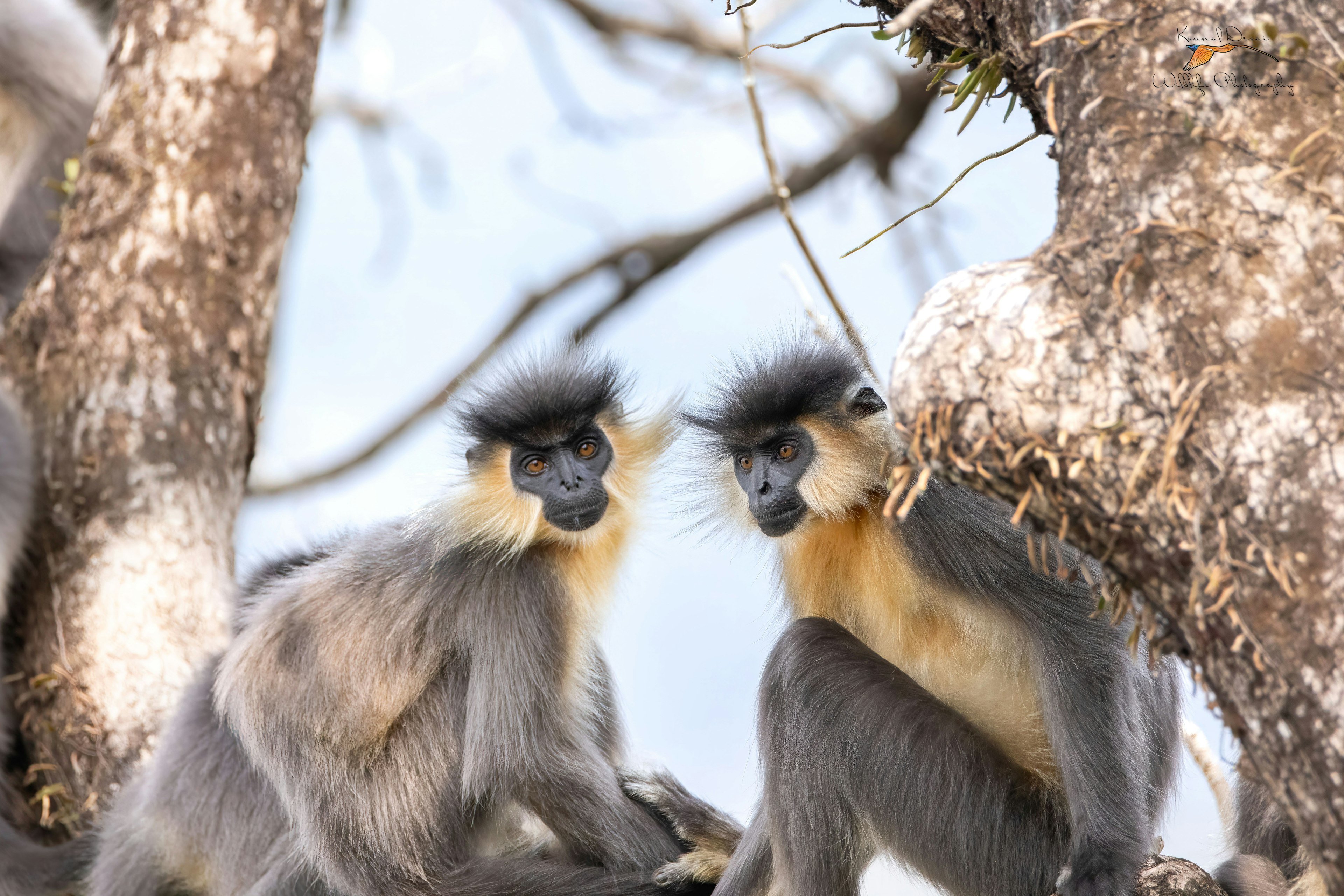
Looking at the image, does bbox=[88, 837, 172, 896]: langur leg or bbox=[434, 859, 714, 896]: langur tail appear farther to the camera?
bbox=[88, 837, 172, 896]: langur leg

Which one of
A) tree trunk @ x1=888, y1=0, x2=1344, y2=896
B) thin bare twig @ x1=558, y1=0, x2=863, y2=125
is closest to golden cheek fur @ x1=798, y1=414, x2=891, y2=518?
tree trunk @ x1=888, y1=0, x2=1344, y2=896

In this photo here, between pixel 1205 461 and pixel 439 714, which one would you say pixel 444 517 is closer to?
pixel 439 714

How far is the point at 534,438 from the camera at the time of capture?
3883mm

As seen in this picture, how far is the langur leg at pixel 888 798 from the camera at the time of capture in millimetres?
2957

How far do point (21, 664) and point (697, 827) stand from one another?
2.38 meters

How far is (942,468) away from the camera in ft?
6.91

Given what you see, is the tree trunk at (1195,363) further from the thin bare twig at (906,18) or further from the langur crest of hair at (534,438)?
the langur crest of hair at (534,438)

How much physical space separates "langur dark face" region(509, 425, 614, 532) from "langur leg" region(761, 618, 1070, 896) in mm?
954

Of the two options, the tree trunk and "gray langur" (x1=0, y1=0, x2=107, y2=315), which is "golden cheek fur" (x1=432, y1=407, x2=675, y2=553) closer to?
the tree trunk

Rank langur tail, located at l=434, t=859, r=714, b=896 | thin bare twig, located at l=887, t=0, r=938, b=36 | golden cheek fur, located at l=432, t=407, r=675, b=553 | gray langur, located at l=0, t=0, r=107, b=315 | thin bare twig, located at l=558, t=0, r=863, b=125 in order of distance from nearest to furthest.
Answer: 1. thin bare twig, located at l=887, t=0, r=938, b=36
2. langur tail, located at l=434, t=859, r=714, b=896
3. golden cheek fur, located at l=432, t=407, r=675, b=553
4. gray langur, located at l=0, t=0, r=107, b=315
5. thin bare twig, located at l=558, t=0, r=863, b=125

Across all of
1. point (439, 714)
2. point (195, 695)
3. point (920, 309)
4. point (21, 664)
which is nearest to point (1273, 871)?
point (920, 309)

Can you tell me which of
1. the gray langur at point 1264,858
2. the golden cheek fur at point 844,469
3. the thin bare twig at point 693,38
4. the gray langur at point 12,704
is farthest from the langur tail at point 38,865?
the thin bare twig at point 693,38

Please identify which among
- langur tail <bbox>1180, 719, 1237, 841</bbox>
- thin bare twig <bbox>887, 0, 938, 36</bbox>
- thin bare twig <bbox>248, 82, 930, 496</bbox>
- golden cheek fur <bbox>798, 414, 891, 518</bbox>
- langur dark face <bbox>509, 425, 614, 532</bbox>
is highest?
thin bare twig <bbox>248, 82, 930, 496</bbox>

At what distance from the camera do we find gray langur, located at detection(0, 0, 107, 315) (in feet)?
18.1
